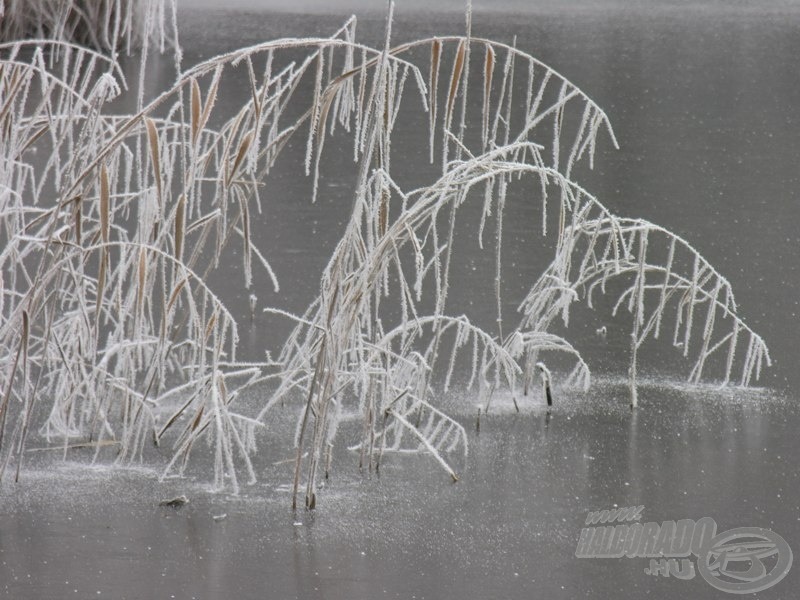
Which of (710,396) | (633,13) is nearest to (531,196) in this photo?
(710,396)

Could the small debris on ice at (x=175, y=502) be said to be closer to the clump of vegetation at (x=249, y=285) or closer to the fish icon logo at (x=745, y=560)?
the clump of vegetation at (x=249, y=285)

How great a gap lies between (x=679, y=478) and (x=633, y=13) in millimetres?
16113

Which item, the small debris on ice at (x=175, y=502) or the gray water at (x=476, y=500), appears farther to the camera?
the small debris on ice at (x=175, y=502)

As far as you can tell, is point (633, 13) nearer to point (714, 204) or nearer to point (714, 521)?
point (714, 204)

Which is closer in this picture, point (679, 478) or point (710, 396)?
point (679, 478)

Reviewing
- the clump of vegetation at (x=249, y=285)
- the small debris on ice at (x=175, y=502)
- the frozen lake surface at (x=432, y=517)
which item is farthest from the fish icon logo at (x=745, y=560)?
the small debris on ice at (x=175, y=502)

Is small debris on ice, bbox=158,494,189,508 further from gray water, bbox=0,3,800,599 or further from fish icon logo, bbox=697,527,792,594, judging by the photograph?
fish icon logo, bbox=697,527,792,594

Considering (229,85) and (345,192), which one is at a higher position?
(229,85)

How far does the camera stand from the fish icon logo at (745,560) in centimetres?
268

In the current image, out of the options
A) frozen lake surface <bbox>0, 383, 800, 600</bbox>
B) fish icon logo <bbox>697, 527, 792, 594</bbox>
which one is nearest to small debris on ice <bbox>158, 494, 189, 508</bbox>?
frozen lake surface <bbox>0, 383, 800, 600</bbox>

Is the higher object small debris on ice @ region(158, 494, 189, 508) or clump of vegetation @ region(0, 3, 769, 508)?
clump of vegetation @ region(0, 3, 769, 508)

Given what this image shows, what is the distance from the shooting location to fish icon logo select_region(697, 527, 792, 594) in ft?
8.79

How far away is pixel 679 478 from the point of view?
3.21 m

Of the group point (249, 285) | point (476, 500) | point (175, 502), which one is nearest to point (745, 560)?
point (476, 500)
